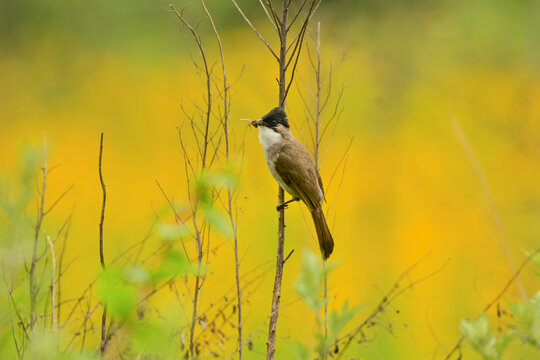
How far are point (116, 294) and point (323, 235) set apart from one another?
1.78m

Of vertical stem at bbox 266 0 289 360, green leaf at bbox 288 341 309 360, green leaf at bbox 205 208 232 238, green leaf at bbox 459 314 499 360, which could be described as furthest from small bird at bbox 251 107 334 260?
green leaf at bbox 205 208 232 238

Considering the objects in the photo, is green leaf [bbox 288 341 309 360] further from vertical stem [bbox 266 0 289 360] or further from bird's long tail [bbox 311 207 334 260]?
bird's long tail [bbox 311 207 334 260]

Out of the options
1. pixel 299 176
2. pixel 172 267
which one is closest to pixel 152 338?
pixel 172 267

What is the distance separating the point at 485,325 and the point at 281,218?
2.53ft

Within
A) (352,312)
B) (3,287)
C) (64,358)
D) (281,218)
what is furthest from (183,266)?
(281,218)

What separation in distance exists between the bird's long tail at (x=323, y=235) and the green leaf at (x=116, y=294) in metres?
1.59

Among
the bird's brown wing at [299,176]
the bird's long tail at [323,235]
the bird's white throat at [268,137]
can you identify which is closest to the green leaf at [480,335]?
the bird's long tail at [323,235]

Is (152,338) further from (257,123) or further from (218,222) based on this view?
(257,123)

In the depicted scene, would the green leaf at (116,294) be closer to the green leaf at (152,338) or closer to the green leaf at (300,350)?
the green leaf at (152,338)

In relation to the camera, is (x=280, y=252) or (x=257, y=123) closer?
(x=280, y=252)

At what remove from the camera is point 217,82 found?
2.21 m

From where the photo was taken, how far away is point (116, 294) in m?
0.59

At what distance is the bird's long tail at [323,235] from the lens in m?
2.26

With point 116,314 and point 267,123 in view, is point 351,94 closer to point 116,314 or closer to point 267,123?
point 267,123
